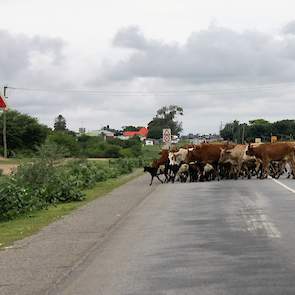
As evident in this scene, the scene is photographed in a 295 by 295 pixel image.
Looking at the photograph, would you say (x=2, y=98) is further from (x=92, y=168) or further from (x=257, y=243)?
(x=92, y=168)

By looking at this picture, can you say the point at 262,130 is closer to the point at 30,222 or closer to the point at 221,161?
the point at 221,161

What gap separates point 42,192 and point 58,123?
158 m

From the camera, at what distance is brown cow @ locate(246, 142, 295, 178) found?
1324 inches

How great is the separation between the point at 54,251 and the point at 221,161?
23.2 metres

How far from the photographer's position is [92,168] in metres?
36.0

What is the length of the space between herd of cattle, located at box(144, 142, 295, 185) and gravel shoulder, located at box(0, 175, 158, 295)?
13.7 m

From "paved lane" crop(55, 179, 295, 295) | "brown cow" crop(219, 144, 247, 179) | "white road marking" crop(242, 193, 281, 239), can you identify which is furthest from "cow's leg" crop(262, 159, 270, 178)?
"paved lane" crop(55, 179, 295, 295)

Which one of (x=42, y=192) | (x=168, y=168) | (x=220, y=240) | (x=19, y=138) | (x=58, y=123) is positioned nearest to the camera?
(x=220, y=240)

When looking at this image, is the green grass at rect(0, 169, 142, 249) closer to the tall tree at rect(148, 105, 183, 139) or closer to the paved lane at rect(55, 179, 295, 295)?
the paved lane at rect(55, 179, 295, 295)

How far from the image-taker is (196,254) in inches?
419

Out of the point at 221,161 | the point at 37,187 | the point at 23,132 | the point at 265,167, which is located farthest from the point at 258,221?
the point at 23,132

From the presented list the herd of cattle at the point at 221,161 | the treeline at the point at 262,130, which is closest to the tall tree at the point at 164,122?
the treeline at the point at 262,130

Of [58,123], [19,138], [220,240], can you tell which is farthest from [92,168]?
[58,123]

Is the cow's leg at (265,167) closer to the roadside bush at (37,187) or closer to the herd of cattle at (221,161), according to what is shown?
the herd of cattle at (221,161)
